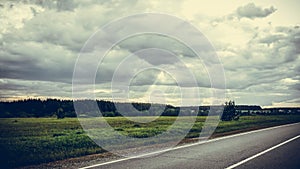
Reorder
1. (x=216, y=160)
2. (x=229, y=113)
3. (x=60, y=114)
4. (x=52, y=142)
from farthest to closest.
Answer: (x=60, y=114)
(x=229, y=113)
(x=52, y=142)
(x=216, y=160)

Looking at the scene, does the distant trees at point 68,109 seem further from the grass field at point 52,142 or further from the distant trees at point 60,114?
the grass field at point 52,142

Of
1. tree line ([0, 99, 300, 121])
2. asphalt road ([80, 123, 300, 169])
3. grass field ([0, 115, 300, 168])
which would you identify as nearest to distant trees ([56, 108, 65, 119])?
tree line ([0, 99, 300, 121])

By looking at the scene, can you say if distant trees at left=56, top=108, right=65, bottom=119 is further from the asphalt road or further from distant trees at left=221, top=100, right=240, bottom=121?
the asphalt road

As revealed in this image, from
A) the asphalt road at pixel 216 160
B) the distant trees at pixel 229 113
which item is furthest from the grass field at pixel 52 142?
the distant trees at pixel 229 113

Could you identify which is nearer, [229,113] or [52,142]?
[52,142]

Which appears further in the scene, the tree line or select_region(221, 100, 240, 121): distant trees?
the tree line

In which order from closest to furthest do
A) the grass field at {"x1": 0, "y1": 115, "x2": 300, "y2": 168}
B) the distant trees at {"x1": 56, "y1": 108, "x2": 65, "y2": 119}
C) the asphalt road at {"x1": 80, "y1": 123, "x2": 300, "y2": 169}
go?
the asphalt road at {"x1": 80, "y1": 123, "x2": 300, "y2": 169}
the grass field at {"x1": 0, "y1": 115, "x2": 300, "y2": 168}
the distant trees at {"x1": 56, "y1": 108, "x2": 65, "y2": 119}

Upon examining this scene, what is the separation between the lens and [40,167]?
8.20 meters

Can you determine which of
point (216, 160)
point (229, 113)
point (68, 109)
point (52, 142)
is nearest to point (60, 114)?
point (68, 109)

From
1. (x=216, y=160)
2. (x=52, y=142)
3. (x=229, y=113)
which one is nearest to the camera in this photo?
(x=216, y=160)

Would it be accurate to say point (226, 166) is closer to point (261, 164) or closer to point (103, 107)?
point (261, 164)

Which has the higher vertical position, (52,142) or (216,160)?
(216,160)

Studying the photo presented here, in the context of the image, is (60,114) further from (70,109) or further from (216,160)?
(216,160)

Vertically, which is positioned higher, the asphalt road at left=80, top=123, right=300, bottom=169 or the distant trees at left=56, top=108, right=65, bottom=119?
the distant trees at left=56, top=108, right=65, bottom=119
